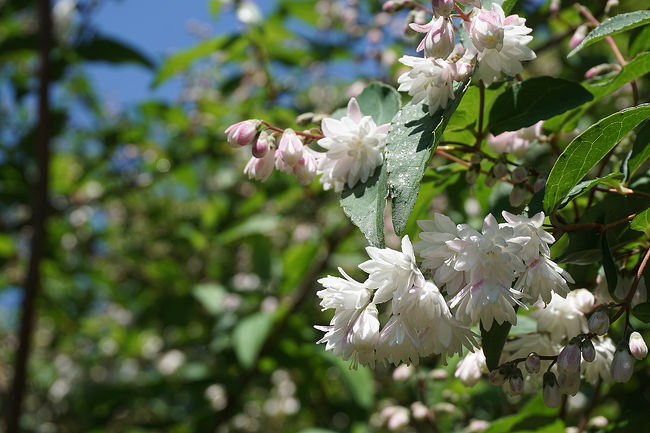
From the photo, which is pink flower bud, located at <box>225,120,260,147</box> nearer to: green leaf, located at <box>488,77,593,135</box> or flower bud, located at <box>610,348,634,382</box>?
green leaf, located at <box>488,77,593,135</box>

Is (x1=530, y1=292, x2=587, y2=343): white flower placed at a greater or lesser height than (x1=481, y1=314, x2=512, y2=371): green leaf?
lesser

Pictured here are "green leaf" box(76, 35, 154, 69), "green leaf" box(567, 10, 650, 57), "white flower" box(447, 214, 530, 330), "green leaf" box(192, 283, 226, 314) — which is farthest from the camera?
"green leaf" box(192, 283, 226, 314)

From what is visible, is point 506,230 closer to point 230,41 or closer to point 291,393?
point 230,41

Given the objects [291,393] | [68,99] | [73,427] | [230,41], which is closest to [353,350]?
[230,41]

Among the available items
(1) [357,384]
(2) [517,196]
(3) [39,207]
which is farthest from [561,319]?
(3) [39,207]

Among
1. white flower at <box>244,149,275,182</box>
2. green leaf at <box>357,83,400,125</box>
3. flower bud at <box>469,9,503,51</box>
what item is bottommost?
white flower at <box>244,149,275,182</box>

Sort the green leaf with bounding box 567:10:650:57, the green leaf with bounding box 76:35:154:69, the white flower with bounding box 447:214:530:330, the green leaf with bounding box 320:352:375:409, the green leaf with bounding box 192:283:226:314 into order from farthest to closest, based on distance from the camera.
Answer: the green leaf with bounding box 192:283:226:314 → the green leaf with bounding box 76:35:154:69 → the green leaf with bounding box 320:352:375:409 → the green leaf with bounding box 567:10:650:57 → the white flower with bounding box 447:214:530:330

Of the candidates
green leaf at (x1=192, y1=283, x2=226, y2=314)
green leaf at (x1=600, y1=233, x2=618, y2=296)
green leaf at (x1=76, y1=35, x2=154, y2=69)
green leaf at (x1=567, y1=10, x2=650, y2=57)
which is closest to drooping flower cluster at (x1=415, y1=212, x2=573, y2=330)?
green leaf at (x1=600, y1=233, x2=618, y2=296)

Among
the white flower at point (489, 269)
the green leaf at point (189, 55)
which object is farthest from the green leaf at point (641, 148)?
the green leaf at point (189, 55)
